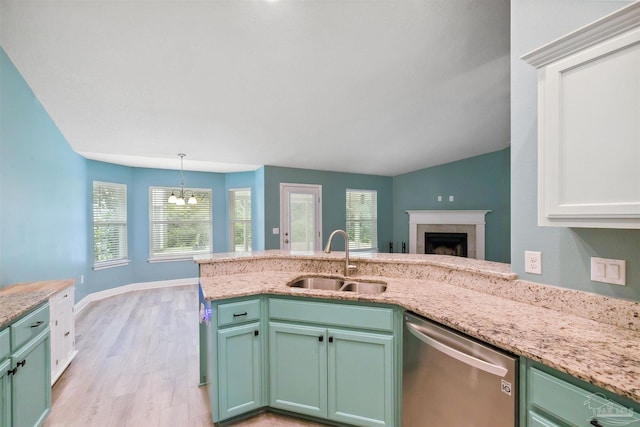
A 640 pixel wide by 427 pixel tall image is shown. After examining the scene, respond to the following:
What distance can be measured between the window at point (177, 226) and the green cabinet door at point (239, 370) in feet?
15.3

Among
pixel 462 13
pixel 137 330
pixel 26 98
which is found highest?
pixel 462 13

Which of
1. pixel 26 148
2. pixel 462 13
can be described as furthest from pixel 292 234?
pixel 462 13

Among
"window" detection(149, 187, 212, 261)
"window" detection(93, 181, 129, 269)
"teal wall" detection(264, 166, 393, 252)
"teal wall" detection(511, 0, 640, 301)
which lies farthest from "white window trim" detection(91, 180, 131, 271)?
"teal wall" detection(511, 0, 640, 301)

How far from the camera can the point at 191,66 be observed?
2.57 metres

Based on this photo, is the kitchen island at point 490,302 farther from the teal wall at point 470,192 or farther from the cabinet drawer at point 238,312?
the teal wall at point 470,192

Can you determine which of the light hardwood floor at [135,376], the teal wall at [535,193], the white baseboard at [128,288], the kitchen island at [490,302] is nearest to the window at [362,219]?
the white baseboard at [128,288]

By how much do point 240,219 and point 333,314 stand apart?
4.83 meters

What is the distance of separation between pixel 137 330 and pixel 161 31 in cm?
340

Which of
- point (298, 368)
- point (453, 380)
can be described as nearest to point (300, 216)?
point (298, 368)

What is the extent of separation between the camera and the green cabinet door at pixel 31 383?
1.56 metres

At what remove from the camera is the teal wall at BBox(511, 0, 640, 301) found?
1285 millimetres

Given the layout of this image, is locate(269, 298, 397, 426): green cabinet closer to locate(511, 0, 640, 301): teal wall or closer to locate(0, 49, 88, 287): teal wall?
locate(511, 0, 640, 301): teal wall

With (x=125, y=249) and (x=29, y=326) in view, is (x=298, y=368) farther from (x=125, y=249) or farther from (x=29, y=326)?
(x=125, y=249)

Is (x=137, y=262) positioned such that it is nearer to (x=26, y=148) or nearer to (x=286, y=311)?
(x=26, y=148)
